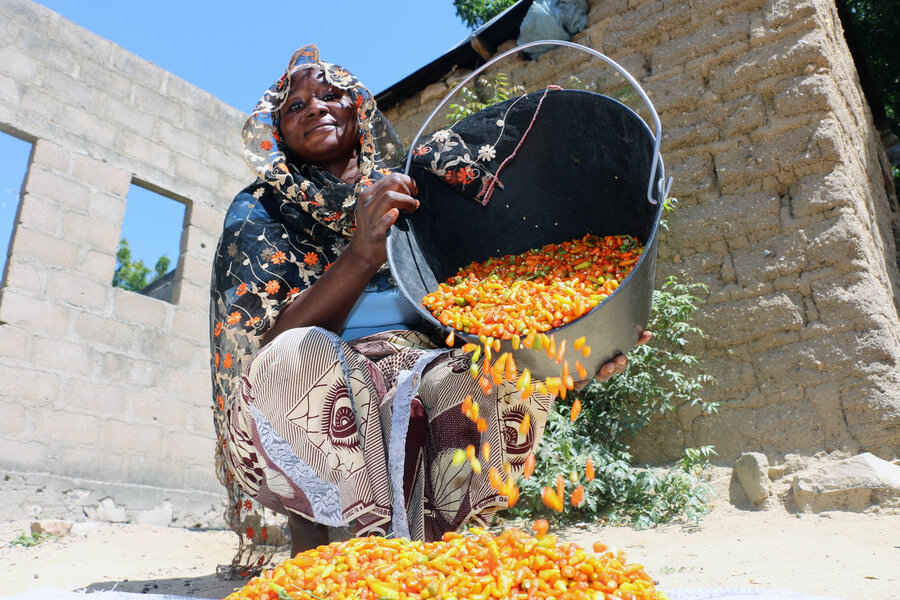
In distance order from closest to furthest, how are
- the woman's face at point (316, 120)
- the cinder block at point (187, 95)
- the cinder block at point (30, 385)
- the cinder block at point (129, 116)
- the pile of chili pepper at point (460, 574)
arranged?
the pile of chili pepper at point (460, 574) < the woman's face at point (316, 120) < the cinder block at point (30, 385) < the cinder block at point (129, 116) < the cinder block at point (187, 95)

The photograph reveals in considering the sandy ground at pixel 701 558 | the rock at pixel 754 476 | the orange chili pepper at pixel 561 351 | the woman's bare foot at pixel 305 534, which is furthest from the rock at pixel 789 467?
the woman's bare foot at pixel 305 534

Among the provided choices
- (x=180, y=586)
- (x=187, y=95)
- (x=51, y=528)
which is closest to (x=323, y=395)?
(x=180, y=586)

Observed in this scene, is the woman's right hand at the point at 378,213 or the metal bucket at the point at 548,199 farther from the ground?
the metal bucket at the point at 548,199

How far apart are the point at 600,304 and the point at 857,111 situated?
3.45 metres

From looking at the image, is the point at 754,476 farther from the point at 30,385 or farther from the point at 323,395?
the point at 30,385

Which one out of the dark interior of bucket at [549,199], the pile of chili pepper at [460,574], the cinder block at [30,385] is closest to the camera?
the pile of chili pepper at [460,574]

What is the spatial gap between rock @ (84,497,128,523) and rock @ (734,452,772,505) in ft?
12.9

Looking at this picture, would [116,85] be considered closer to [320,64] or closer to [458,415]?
[320,64]

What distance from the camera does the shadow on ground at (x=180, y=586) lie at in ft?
7.16

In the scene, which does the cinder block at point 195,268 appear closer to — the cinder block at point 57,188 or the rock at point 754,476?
the cinder block at point 57,188

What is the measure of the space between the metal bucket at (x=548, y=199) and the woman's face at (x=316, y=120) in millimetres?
376

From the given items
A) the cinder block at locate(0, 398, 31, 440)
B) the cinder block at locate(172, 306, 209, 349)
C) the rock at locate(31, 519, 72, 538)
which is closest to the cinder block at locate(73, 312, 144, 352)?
the cinder block at locate(172, 306, 209, 349)

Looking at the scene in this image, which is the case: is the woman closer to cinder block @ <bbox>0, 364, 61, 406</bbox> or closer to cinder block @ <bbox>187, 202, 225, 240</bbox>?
cinder block @ <bbox>0, 364, 61, 406</bbox>

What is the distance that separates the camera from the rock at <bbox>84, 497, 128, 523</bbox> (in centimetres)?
444
